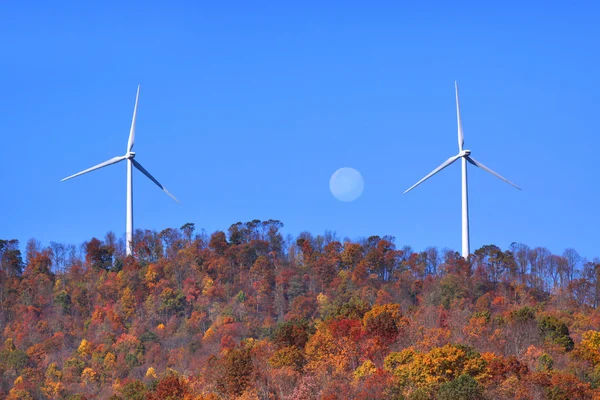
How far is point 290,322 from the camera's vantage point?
8931cm

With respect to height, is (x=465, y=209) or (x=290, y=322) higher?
(x=465, y=209)

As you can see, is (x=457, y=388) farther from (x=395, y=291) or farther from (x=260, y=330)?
(x=395, y=291)

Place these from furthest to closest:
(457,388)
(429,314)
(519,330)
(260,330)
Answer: (260,330)
(429,314)
(519,330)
(457,388)

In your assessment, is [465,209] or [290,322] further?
[465,209]

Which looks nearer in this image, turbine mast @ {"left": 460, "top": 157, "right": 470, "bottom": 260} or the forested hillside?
the forested hillside

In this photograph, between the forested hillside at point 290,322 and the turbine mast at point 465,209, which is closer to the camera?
the forested hillside at point 290,322

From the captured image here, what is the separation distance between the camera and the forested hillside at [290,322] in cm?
6988

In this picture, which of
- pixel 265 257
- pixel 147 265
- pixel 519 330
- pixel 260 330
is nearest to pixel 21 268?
pixel 147 265

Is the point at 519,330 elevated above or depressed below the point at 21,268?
below

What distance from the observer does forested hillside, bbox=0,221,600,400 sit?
229ft

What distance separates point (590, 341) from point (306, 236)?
83.4m

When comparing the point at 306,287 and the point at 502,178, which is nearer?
the point at 502,178

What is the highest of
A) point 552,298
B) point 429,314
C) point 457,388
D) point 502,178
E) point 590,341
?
point 502,178

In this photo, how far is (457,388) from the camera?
6172 cm
